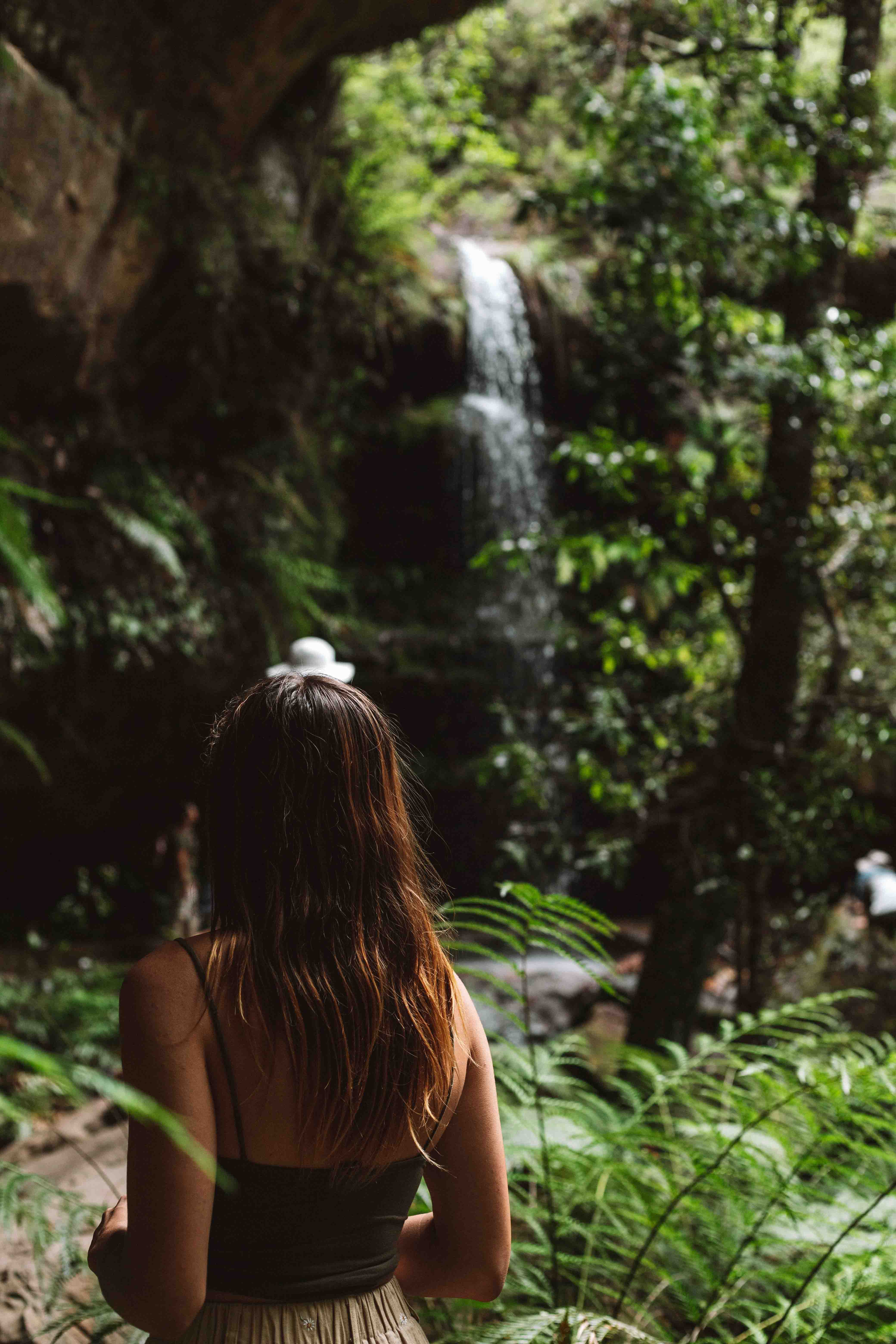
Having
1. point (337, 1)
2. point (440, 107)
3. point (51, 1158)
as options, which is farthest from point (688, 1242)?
point (440, 107)

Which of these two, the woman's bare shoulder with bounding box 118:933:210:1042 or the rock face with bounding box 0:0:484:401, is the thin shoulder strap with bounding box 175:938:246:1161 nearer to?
the woman's bare shoulder with bounding box 118:933:210:1042

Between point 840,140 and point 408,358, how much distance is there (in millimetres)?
5796

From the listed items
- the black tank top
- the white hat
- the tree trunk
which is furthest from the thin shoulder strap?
the tree trunk

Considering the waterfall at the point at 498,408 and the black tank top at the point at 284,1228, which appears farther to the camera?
the waterfall at the point at 498,408

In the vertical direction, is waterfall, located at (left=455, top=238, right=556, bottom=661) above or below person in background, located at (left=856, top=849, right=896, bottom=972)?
above

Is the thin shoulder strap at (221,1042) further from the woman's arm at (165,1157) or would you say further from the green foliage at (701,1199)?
the green foliage at (701,1199)

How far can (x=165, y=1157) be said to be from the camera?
3.29ft

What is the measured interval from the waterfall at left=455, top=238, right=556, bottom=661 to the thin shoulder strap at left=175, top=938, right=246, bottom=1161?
27.9 ft

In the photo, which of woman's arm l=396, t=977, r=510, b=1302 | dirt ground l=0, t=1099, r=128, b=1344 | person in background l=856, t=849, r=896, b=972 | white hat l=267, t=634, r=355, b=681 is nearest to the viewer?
woman's arm l=396, t=977, r=510, b=1302

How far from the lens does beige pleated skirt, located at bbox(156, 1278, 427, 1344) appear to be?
1105 mm

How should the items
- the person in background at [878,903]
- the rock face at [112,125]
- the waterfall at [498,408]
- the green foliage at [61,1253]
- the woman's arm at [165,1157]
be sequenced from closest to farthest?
1. the woman's arm at [165,1157]
2. the green foliage at [61,1253]
3. the rock face at [112,125]
4. the person in background at [878,903]
5. the waterfall at [498,408]

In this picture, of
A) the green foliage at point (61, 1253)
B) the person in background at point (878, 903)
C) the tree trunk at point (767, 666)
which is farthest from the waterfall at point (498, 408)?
the green foliage at point (61, 1253)

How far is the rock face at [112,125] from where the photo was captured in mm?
4188

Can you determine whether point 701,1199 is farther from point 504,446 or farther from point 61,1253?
point 504,446
